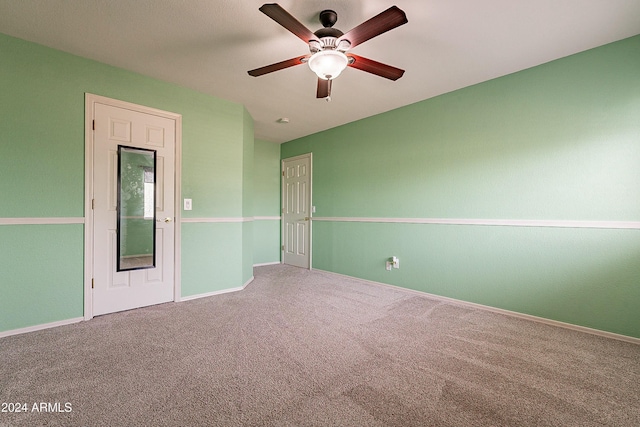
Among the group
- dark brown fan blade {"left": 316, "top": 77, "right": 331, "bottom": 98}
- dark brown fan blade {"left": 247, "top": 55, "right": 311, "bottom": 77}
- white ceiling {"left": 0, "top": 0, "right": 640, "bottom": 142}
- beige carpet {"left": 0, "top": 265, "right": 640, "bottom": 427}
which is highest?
white ceiling {"left": 0, "top": 0, "right": 640, "bottom": 142}

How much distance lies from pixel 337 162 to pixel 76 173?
3.43 metres

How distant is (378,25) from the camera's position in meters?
1.63

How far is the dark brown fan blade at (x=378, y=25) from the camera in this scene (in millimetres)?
1507

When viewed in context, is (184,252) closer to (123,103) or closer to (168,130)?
(168,130)

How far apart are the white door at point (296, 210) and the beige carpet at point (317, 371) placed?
2.46 m

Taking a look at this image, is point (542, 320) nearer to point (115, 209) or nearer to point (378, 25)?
point (378, 25)

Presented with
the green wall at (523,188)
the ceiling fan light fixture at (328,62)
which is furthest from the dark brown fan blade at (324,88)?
the green wall at (523,188)

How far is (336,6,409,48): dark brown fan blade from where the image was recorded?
4.94 feet

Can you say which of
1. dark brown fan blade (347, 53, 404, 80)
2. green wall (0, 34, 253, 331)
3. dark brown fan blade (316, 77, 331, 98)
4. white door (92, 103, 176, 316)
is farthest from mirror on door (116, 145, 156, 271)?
dark brown fan blade (347, 53, 404, 80)

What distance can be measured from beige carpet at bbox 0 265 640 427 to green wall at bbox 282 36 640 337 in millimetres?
432

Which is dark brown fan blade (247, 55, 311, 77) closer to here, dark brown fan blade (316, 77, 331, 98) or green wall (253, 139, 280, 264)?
dark brown fan blade (316, 77, 331, 98)

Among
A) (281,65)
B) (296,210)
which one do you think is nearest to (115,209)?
(281,65)

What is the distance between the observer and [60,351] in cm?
203

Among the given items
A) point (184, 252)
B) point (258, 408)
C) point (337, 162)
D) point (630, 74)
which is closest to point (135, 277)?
point (184, 252)
